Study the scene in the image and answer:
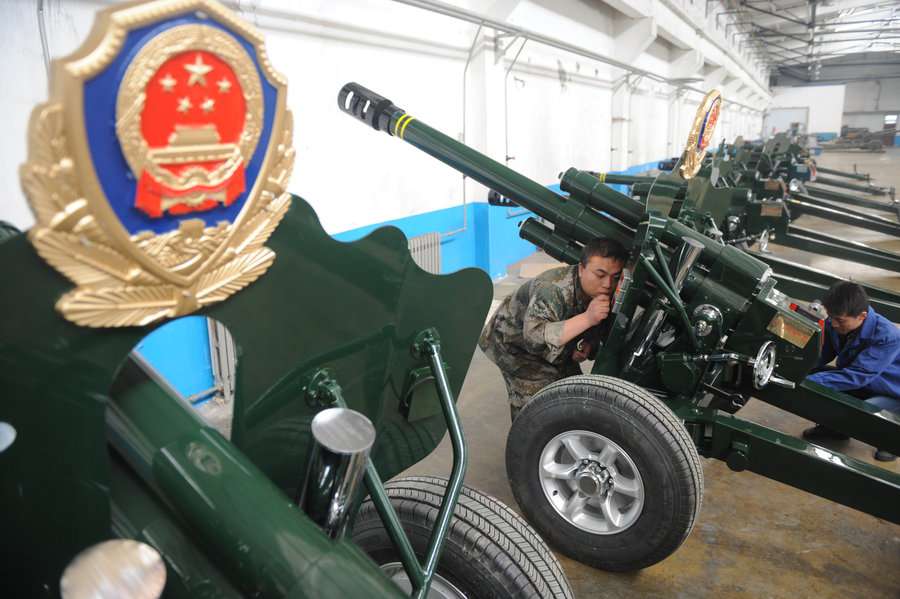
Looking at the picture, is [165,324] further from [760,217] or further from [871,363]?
[760,217]

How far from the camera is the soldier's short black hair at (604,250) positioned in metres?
2.53

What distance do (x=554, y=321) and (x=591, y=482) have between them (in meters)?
0.73

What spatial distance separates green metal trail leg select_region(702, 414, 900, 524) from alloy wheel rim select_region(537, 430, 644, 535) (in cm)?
49

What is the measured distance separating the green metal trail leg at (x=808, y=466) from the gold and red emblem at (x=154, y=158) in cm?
212

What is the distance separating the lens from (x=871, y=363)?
2992 mm

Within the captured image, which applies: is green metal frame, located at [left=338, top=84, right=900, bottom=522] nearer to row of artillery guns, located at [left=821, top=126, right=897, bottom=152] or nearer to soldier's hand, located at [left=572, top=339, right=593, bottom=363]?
soldier's hand, located at [left=572, top=339, right=593, bottom=363]

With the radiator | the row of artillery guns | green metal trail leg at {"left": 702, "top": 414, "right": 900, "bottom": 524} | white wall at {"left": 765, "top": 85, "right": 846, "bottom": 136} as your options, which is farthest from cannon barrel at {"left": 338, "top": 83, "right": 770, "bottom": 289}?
white wall at {"left": 765, "top": 85, "right": 846, "bottom": 136}

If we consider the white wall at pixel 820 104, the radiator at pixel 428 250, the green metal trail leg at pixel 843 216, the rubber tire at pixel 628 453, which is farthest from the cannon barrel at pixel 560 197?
the white wall at pixel 820 104

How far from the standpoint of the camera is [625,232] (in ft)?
8.63

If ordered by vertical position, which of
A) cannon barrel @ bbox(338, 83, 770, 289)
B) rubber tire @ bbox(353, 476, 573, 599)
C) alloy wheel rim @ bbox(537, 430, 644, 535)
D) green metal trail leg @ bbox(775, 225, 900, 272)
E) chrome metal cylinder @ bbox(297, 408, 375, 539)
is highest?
cannon barrel @ bbox(338, 83, 770, 289)

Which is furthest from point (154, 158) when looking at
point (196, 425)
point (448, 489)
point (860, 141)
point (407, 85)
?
point (860, 141)

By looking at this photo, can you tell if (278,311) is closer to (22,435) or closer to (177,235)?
(177,235)

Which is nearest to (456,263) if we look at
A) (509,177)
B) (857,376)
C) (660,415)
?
(509,177)

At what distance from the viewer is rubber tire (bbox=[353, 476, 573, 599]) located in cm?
122
